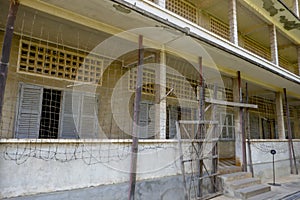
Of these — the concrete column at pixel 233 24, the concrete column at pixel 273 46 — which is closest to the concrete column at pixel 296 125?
the concrete column at pixel 273 46

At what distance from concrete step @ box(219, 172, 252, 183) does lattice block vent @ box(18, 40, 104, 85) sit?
12.3 ft

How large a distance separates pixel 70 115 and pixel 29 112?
0.85 meters

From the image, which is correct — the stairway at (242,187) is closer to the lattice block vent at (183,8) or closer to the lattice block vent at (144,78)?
the lattice block vent at (144,78)

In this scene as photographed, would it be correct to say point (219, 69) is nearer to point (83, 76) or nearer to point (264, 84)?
point (264, 84)

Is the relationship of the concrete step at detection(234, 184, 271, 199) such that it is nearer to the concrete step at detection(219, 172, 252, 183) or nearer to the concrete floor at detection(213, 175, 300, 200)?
the concrete floor at detection(213, 175, 300, 200)

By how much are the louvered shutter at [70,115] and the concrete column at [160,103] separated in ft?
6.30

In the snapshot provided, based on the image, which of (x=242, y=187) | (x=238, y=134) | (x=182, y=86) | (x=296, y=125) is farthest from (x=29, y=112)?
(x=296, y=125)

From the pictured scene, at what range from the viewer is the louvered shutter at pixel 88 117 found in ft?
16.5

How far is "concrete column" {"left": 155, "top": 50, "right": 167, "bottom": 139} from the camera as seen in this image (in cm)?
430

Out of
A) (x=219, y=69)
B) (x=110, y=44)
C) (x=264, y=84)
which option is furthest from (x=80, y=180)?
(x=264, y=84)

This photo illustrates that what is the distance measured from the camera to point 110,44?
4.64 m

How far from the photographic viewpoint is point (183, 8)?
675 centimetres

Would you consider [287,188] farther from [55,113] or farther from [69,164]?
[55,113]

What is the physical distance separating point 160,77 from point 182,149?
1.58m
